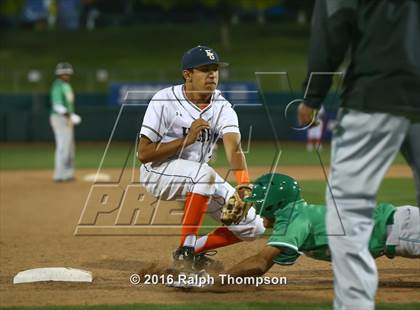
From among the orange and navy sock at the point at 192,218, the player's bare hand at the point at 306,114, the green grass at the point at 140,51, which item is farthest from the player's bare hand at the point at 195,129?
the green grass at the point at 140,51

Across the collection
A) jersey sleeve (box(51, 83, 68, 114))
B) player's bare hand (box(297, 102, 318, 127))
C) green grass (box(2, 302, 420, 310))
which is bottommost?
jersey sleeve (box(51, 83, 68, 114))

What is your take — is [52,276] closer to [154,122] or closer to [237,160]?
[154,122]

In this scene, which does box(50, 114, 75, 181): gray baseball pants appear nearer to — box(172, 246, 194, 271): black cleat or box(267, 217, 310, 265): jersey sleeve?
box(172, 246, 194, 271): black cleat

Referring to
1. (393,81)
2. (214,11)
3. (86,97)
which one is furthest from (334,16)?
(214,11)

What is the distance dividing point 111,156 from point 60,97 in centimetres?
643

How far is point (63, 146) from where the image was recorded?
1680cm

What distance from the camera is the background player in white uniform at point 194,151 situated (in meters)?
6.82

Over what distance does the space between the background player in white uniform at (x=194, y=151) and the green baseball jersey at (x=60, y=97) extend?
945cm

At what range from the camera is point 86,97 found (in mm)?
32188

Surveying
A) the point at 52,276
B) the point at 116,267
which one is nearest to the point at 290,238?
the point at 52,276

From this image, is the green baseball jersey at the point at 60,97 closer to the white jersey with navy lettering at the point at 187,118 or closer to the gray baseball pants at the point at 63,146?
the gray baseball pants at the point at 63,146

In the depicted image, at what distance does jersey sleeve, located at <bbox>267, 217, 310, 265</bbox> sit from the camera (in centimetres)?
606

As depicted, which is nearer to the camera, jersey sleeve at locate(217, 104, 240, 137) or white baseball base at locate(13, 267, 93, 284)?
white baseball base at locate(13, 267, 93, 284)

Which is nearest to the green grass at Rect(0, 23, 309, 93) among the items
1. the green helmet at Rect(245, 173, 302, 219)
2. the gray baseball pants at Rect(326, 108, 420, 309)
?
the green helmet at Rect(245, 173, 302, 219)
